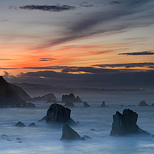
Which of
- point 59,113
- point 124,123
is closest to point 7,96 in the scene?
point 59,113

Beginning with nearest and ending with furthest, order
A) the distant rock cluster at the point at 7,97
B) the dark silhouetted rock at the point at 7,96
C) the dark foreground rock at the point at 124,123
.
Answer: the dark foreground rock at the point at 124,123
the distant rock cluster at the point at 7,97
the dark silhouetted rock at the point at 7,96

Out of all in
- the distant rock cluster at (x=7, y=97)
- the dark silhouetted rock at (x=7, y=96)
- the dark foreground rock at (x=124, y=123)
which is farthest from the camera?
the dark silhouetted rock at (x=7, y=96)

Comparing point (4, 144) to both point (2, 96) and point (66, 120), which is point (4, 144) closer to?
point (66, 120)

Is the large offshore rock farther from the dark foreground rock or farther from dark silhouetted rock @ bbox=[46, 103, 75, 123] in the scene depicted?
the dark foreground rock

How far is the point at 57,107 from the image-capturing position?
291ft

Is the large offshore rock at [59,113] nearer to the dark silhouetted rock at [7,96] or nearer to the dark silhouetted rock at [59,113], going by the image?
the dark silhouetted rock at [59,113]

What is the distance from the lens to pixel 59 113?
89438mm

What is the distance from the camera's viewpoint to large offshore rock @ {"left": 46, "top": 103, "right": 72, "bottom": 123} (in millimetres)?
89125

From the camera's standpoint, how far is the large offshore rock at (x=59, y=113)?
8912 centimetres

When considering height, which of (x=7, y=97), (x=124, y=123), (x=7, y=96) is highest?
(x=7, y=96)

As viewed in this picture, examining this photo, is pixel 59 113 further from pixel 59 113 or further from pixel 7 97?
pixel 7 97

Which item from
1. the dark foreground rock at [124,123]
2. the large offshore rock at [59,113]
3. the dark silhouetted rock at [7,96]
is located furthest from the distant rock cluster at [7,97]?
the dark foreground rock at [124,123]

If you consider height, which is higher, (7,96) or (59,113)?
(7,96)

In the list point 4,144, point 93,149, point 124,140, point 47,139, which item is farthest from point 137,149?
point 4,144
